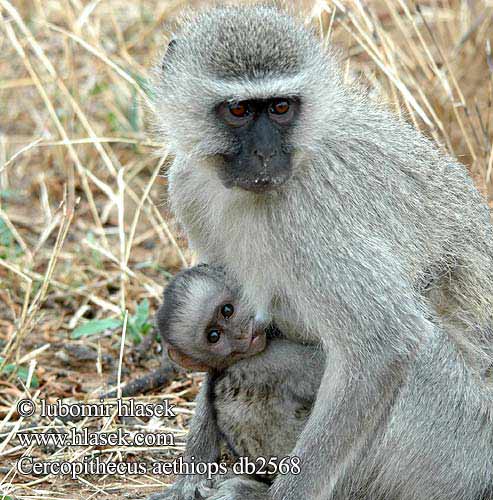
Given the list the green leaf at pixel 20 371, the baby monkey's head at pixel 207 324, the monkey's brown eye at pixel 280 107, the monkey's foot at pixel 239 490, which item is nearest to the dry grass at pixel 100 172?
the green leaf at pixel 20 371

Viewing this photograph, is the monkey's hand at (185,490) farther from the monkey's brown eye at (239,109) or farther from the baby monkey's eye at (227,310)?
the monkey's brown eye at (239,109)

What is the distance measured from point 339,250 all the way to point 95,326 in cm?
214

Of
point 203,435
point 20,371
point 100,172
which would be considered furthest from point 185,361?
point 100,172

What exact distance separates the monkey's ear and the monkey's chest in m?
0.18

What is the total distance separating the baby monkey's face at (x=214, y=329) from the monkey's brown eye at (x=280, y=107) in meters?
0.91

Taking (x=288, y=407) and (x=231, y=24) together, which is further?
(x=288, y=407)

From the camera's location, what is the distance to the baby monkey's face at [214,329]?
4.31 m

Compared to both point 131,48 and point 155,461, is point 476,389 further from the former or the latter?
point 131,48

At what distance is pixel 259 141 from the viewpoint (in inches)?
147

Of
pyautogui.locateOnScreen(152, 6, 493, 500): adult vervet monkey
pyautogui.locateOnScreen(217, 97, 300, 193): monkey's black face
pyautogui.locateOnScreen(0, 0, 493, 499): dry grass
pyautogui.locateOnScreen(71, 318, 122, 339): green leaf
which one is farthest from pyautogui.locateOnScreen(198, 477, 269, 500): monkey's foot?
pyautogui.locateOnScreen(71, 318, 122, 339): green leaf

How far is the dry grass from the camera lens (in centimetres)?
529

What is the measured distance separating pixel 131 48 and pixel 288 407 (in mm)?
4997

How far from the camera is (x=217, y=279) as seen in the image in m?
4.45

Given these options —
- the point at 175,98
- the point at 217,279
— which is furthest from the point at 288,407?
the point at 175,98
